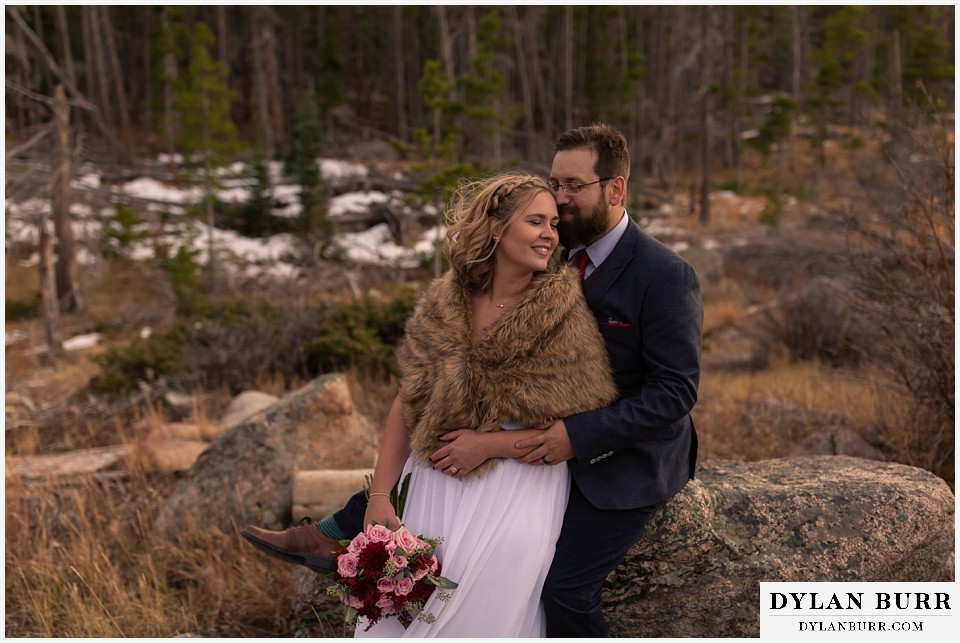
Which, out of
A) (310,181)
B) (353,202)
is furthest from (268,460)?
(353,202)

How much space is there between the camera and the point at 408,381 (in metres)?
2.75

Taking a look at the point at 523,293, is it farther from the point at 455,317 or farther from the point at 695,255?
the point at 695,255

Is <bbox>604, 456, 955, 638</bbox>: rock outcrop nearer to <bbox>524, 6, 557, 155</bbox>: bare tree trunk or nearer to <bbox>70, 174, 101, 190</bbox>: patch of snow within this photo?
<bbox>70, 174, 101, 190</bbox>: patch of snow

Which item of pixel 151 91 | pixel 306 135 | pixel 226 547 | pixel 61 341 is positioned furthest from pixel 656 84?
pixel 226 547

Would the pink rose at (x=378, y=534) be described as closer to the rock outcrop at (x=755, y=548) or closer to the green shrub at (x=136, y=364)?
the rock outcrop at (x=755, y=548)

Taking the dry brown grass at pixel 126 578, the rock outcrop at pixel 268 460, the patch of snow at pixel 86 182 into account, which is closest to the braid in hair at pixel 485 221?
the dry brown grass at pixel 126 578

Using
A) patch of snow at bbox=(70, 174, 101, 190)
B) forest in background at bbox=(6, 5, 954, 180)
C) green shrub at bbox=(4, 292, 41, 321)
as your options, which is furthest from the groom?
forest in background at bbox=(6, 5, 954, 180)

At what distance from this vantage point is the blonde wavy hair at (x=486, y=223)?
2551mm

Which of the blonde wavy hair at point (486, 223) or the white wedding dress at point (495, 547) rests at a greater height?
the blonde wavy hair at point (486, 223)

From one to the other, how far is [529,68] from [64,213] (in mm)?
21839

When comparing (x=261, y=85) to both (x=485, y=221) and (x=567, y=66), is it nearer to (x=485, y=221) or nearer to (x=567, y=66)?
(x=567, y=66)

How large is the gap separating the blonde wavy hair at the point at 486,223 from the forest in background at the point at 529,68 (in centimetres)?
1753

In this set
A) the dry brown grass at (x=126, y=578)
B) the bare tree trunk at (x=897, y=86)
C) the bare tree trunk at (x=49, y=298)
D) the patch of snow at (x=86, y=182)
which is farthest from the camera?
the patch of snow at (x=86, y=182)

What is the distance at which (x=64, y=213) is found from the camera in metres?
12.6
